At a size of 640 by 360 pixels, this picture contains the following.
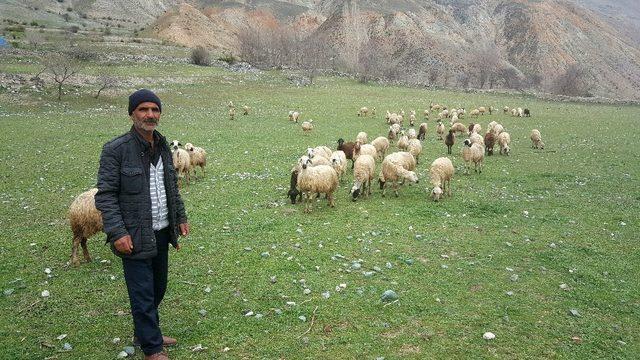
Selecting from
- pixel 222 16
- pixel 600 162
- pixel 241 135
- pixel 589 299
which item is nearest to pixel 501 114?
pixel 600 162

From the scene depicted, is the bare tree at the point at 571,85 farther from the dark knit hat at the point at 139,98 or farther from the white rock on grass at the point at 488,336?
the dark knit hat at the point at 139,98

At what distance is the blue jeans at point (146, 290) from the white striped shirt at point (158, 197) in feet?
0.57

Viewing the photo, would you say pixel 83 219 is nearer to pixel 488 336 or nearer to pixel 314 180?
pixel 314 180

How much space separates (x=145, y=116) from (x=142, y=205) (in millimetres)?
1338

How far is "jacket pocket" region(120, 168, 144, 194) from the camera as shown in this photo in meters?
6.15

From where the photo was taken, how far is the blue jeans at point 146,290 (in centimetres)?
648

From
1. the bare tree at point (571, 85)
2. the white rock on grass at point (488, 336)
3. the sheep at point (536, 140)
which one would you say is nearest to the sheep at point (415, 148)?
the sheep at point (536, 140)

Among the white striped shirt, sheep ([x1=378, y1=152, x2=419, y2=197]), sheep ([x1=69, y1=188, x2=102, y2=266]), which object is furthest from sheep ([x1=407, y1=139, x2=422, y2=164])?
the white striped shirt

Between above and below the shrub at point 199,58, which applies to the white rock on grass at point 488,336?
below

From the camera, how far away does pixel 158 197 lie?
6543mm

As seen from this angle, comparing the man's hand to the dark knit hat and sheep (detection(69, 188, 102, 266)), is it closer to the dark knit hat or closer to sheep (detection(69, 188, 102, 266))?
the dark knit hat

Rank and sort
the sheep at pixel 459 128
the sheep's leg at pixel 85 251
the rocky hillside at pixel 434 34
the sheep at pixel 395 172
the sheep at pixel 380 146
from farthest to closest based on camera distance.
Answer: the rocky hillside at pixel 434 34, the sheep at pixel 459 128, the sheep at pixel 380 146, the sheep at pixel 395 172, the sheep's leg at pixel 85 251

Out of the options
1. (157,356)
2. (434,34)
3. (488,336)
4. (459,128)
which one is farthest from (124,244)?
(434,34)

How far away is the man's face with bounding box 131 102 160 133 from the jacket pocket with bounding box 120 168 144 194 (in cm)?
65
